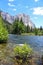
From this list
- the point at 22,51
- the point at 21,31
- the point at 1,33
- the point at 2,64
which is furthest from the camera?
the point at 21,31

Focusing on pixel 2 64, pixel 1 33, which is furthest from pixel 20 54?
pixel 1 33

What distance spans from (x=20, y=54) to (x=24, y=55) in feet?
1.77

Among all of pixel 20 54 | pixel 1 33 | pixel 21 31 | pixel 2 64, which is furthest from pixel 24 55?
pixel 21 31

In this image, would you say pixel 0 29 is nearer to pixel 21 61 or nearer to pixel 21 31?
pixel 21 61

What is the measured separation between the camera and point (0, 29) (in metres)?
39.6

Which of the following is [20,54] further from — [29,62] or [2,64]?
[2,64]

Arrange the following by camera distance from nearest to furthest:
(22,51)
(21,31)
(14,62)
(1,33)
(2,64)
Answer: (2,64)
(14,62)
(22,51)
(1,33)
(21,31)

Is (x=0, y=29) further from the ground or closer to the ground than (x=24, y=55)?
further from the ground

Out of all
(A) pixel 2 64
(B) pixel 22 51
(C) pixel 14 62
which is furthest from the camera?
A: (B) pixel 22 51

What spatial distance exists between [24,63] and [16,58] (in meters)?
2.18

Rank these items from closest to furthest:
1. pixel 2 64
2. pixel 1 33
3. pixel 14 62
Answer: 1. pixel 2 64
2. pixel 14 62
3. pixel 1 33

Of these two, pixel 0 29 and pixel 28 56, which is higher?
pixel 0 29

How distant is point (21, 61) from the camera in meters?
19.6

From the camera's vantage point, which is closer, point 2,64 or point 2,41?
point 2,64
